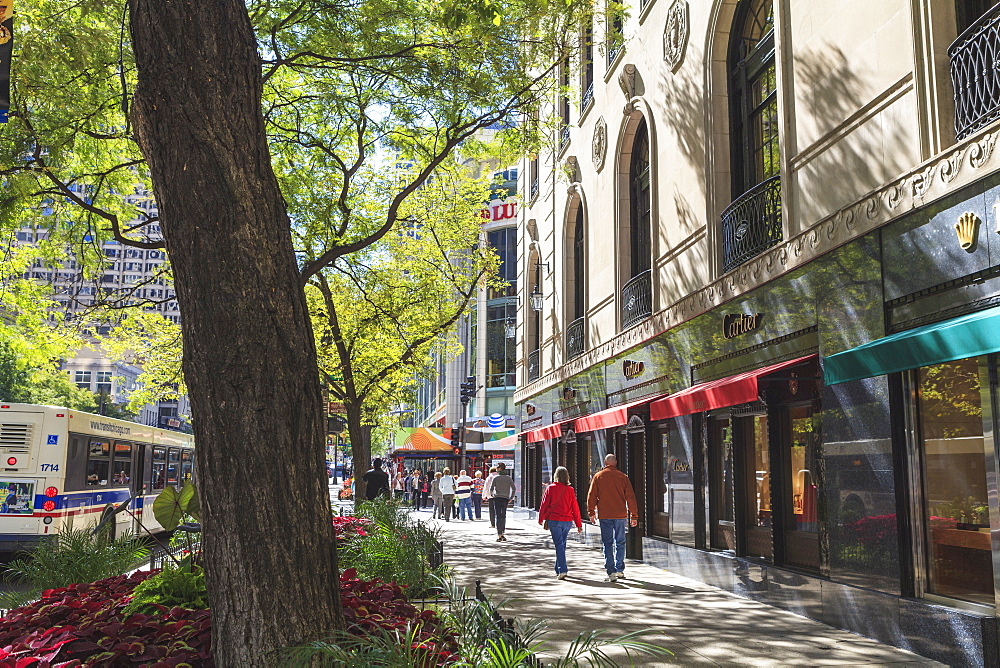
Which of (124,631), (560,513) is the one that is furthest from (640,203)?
(124,631)

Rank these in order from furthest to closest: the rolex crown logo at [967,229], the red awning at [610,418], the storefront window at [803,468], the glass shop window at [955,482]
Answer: the red awning at [610,418]
the storefront window at [803,468]
the glass shop window at [955,482]
the rolex crown logo at [967,229]

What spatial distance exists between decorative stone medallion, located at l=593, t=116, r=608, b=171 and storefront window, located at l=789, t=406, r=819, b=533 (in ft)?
36.9

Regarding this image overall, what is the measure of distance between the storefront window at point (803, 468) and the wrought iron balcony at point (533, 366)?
19.2 metres

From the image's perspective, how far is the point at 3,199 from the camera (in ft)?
47.1

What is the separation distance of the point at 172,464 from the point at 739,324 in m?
17.0

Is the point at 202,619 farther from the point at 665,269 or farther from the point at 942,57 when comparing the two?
the point at 665,269

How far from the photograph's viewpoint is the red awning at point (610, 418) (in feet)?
53.4

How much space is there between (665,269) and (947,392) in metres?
8.25

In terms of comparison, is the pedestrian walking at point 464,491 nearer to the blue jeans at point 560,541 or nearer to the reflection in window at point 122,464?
the reflection in window at point 122,464

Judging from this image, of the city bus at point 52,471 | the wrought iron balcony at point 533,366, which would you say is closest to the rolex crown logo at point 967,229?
the city bus at point 52,471

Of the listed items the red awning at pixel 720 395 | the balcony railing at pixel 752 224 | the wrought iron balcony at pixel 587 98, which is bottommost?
the red awning at pixel 720 395

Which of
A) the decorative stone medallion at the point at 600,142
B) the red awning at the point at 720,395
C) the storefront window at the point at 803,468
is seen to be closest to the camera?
the red awning at the point at 720,395

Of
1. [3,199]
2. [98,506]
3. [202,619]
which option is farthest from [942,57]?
[98,506]

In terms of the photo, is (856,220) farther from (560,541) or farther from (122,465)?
(122,465)
